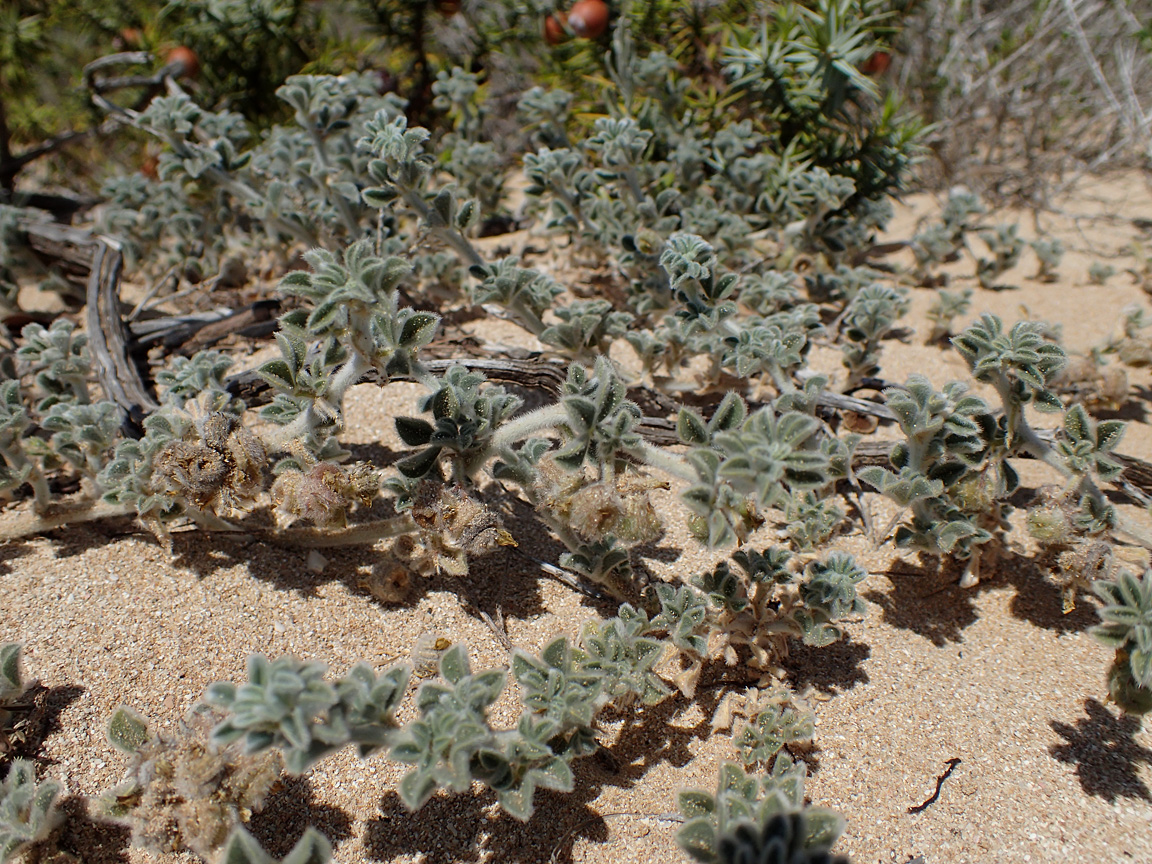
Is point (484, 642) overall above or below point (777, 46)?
below

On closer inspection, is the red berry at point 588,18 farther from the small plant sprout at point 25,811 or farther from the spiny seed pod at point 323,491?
the small plant sprout at point 25,811

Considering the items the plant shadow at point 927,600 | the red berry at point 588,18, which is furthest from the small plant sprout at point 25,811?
the red berry at point 588,18

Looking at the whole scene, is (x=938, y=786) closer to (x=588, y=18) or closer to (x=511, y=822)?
(x=511, y=822)

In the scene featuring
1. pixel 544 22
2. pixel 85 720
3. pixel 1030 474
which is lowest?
pixel 85 720

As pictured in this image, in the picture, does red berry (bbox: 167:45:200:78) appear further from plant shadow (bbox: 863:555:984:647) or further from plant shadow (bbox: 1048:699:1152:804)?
plant shadow (bbox: 1048:699:1152:804)

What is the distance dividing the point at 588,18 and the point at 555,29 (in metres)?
0.43

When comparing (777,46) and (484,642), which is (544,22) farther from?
(484,642)

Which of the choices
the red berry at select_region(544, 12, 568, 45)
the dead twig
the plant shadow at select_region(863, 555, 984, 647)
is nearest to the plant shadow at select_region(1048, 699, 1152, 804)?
the dead twig

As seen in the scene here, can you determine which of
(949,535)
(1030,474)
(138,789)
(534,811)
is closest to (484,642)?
(534,811)

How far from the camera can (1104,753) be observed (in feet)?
6.09

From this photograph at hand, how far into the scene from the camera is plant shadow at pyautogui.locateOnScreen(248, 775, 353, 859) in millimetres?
1762

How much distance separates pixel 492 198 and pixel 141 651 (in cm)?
269

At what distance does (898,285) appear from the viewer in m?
3.82

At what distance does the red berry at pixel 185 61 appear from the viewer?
4352 mm
